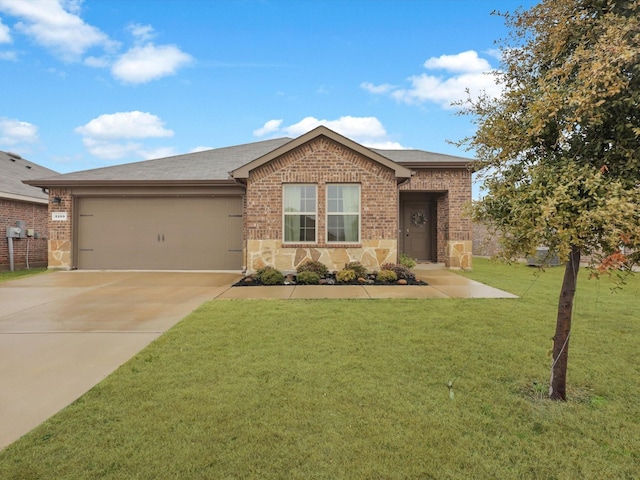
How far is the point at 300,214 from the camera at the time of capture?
10.4 m

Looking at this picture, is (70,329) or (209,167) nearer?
(70,329)

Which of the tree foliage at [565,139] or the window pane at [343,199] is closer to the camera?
the tree foliage at [565,139]

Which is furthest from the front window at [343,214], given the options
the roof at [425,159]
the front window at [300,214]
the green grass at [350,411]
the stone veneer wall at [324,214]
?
the green grass at [350,411]

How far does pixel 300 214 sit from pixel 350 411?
792cm

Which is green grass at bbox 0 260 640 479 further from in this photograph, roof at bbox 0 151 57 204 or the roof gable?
roof at bbox 0 151 57 204

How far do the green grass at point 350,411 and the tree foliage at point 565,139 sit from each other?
0.61 meters

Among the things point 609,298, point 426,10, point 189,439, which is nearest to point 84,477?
point 189,439

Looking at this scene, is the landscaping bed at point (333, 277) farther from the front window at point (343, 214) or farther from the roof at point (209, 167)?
the roof at point (209, 167)

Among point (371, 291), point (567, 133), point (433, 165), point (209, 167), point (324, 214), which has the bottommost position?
point (371, 291)

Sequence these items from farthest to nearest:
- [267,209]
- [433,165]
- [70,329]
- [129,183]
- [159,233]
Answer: [433,165] < [159,233] < [129,183] < [267,209] < [70,329]

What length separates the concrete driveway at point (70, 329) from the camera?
3104 mm

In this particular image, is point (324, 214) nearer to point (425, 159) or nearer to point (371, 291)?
point (371, 291)

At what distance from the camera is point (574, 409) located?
2.86m

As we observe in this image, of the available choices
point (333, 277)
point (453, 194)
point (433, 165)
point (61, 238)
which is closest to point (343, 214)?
point (333, 277)
